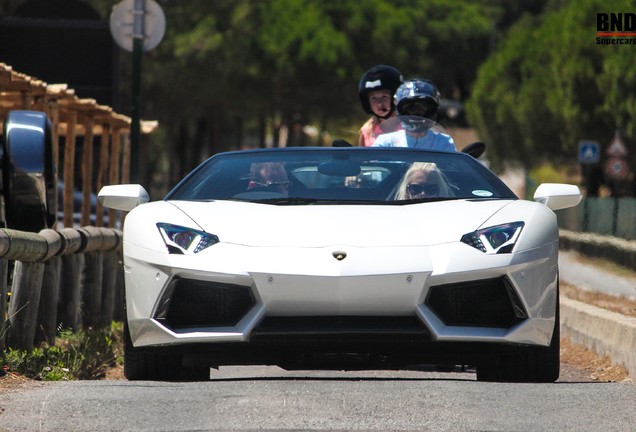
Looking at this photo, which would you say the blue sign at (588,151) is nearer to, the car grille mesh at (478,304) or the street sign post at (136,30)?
the street sign post at (136,30)

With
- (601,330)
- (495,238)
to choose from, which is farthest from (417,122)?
(495,238)

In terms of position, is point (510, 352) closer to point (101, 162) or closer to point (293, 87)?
point (101, 162)

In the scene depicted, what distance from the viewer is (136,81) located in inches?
628

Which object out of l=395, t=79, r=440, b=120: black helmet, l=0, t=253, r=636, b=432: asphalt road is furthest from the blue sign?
l=0, t=253, r=636, b=432: asphalt road

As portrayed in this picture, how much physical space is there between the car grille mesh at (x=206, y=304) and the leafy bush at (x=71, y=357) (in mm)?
1592

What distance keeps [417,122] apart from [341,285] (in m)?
3.67

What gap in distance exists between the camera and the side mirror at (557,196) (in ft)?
26.6

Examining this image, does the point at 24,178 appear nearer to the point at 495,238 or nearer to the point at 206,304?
the point at 206,304

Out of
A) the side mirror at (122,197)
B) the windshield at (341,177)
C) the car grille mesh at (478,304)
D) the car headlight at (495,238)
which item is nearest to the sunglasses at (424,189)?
the windshield at (341,177)

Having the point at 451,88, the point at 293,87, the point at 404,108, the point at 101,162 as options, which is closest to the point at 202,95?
the point at 293,87

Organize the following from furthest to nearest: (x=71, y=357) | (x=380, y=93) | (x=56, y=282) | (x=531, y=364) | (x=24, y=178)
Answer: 1. (x=380, y=93)
2. (x=24, y=178)
3. (x=56, y=282)
4. (x=71, y=357)
5. (x=531, y=364)

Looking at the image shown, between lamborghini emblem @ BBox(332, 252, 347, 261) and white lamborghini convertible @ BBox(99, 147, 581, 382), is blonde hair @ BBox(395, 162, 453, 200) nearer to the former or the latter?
white lamborghini convertible @ BBox(99, 147, 581, 382)

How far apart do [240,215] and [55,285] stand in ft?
10.9

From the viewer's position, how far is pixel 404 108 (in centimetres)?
1061
